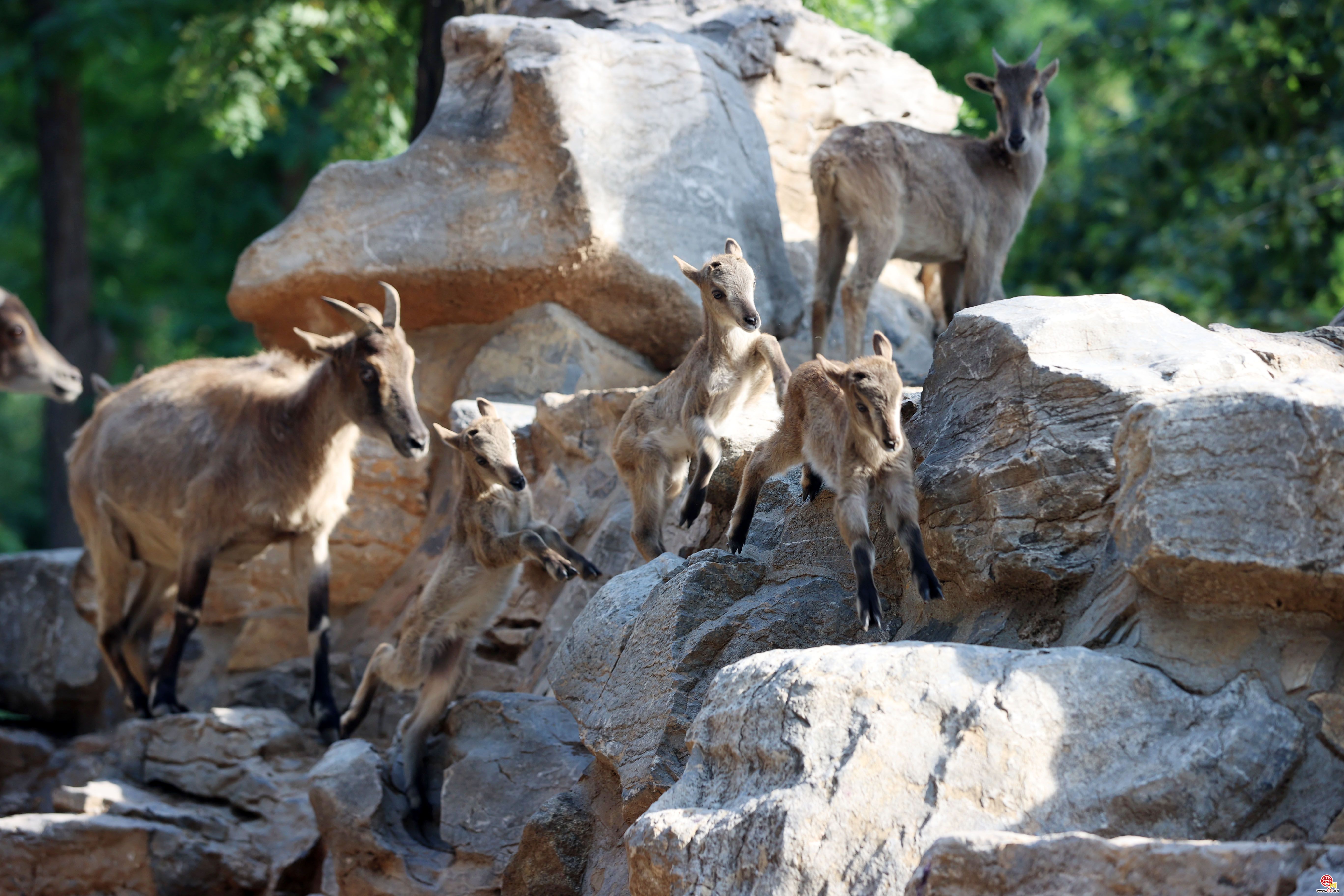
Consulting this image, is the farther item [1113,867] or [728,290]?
[728,290]

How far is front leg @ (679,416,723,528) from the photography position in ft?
21.2

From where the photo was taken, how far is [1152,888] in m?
3.36

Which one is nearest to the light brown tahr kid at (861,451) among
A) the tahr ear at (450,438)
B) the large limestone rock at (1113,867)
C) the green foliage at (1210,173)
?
the large limestone rock at (1113,867)

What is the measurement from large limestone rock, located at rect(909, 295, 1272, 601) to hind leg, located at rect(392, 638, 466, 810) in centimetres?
283

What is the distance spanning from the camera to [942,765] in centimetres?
403

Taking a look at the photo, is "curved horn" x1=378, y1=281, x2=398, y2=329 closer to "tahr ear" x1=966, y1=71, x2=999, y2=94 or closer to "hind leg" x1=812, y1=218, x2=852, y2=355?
"hind leg" x1=812, y1=218, x2=852, y2=355

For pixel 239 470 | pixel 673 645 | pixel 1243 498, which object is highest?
pixel 1243 498

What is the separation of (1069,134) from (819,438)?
56.4 ft

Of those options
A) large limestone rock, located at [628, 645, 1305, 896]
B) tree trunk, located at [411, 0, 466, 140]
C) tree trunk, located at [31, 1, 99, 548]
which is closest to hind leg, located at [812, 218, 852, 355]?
tree trunk, located at [411, 0, 466, 140]

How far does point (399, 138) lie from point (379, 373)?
21.0 feet

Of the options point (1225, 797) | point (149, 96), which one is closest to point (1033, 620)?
point (1225, 797)

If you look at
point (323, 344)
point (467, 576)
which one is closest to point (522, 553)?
point (467, 576)

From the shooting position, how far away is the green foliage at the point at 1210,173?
1289 cm

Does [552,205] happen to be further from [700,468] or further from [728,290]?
[700,468]
